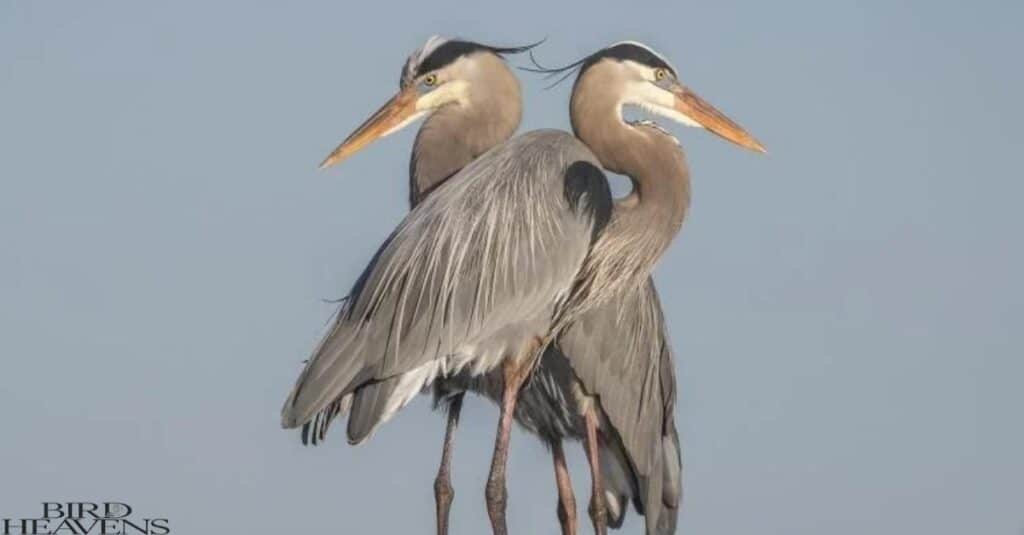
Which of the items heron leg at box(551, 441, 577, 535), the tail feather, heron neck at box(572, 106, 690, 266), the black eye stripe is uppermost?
the black eye stripe

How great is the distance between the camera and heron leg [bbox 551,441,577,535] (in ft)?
39.2

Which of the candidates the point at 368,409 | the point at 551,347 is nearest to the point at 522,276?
the point at 368,409

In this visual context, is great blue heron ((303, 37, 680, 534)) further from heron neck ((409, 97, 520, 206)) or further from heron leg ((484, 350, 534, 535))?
heron leg ((484, 350, 534, 535))

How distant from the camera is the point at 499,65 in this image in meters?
11.5

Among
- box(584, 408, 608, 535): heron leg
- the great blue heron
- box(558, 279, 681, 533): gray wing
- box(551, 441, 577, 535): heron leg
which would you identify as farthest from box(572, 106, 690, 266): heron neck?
box(551, 441, 577, 535): heron leg

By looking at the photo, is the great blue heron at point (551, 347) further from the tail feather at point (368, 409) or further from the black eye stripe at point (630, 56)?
the tail feather at point (368, 409)

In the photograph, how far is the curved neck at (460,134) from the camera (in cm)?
1145

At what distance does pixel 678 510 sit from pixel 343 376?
2.76 meters

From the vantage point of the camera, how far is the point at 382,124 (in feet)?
38.1

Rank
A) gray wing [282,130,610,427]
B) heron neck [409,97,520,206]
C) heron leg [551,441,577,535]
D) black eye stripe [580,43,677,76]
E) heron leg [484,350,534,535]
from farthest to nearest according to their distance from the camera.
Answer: heron leg [551,441,577,535]
heron neck [409,97,520,206]
black eye stripe [580,43,677,76]
heron leg [484,350,534,535]
gray wing [282,130,610,427]

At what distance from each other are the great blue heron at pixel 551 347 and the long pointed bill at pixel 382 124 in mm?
10

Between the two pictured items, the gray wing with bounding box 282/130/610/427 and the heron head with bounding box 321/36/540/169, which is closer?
the gray wing with bounding box 282/130/610/427

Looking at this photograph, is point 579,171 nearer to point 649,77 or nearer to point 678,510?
point 649,77

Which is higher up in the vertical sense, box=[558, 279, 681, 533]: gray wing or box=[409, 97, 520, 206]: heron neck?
box=[409, 97, 520, 206]: heron neck
